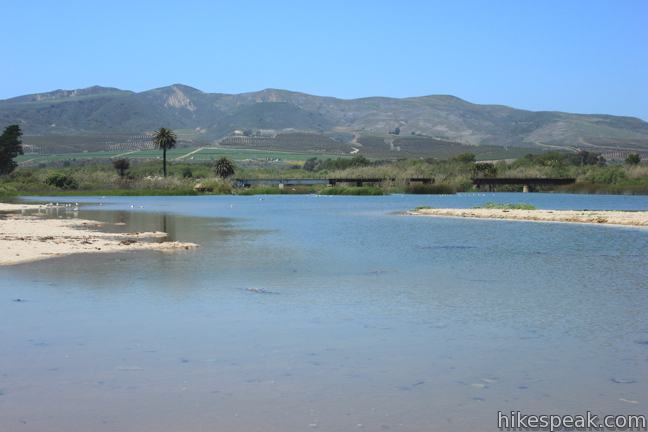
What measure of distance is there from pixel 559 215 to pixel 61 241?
3544cm

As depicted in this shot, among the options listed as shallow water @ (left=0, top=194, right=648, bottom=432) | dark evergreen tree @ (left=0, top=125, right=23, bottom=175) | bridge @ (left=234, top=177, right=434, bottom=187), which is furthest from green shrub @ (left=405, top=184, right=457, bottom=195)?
shallow water @ (left=0, top=194, right=648, bottom=432)

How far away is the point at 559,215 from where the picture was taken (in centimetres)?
5647

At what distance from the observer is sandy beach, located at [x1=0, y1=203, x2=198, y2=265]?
29.1 m

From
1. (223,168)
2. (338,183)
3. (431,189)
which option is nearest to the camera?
(431,189)

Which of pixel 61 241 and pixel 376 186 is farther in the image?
pixel 376 186

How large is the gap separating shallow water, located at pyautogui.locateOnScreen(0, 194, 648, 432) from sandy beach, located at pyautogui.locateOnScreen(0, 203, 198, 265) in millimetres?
1988

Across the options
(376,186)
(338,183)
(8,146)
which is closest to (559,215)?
(376,186)

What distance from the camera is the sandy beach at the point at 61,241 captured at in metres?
29.1

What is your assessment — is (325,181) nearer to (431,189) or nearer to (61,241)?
(431,189)

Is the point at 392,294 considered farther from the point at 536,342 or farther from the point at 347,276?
the point at 536,342

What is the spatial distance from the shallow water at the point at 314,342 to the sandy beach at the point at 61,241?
1988 mm

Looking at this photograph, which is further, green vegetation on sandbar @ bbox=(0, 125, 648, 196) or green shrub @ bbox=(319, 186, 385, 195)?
green shrub @ bbox=(319, 186, 385, 195)

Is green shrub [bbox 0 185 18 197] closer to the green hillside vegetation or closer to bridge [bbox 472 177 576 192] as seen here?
the green hillside vegetation

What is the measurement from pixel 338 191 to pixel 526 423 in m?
119
